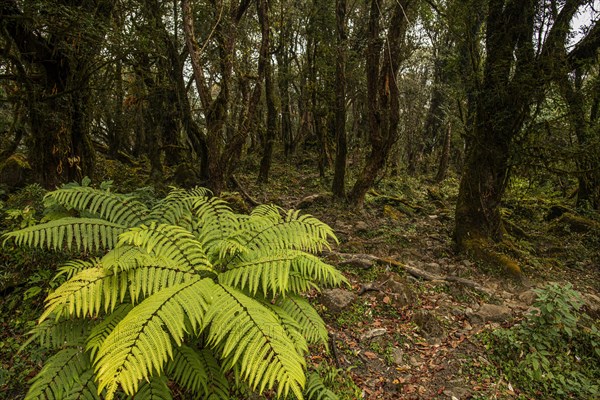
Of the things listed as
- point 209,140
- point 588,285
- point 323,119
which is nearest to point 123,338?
point 209,140

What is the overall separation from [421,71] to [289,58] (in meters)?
9.90

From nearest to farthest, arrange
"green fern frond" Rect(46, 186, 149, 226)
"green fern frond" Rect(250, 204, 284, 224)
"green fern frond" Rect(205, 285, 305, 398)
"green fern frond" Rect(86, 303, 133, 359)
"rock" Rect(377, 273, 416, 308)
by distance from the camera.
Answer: "green fern frond" Rect(205, 285, 305, 398) < "green fern frond" Rect(86, 303, 133, 359) < "green fern frond" Rect(46, 186, 149, 226) < "green fern frond" Rect(250, 204, 284, 224) < "rock" Rect(377, 273, 416, 308)

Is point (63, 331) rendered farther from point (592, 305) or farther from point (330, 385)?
point (592, 305)

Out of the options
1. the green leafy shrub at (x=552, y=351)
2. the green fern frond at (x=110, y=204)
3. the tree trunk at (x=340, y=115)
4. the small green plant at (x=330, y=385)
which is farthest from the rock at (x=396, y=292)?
the tree trunk at (x=340, y=115)

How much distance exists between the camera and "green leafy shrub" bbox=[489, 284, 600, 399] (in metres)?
3.48

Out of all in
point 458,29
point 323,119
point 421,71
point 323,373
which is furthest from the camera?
point 421,71

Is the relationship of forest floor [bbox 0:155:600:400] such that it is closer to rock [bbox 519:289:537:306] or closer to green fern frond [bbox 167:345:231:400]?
rock [bbox 519:289:537:306]

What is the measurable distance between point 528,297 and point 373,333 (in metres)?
2.84

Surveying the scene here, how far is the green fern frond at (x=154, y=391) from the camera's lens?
7.04 ft

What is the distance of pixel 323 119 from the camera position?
15312 millimetres

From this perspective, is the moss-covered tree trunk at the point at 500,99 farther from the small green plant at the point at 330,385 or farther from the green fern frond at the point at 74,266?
the green fern frond at the point at 74,266

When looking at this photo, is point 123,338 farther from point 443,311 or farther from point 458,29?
point 458,29

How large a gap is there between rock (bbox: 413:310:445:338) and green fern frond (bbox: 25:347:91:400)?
3.71 metres

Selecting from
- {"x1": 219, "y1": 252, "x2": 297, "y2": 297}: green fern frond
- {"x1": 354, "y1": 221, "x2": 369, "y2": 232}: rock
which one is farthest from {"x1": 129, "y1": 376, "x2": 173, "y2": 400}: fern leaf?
{"x1": 354, "y1": 221, "x2": 369, "y2": 232}: rock
